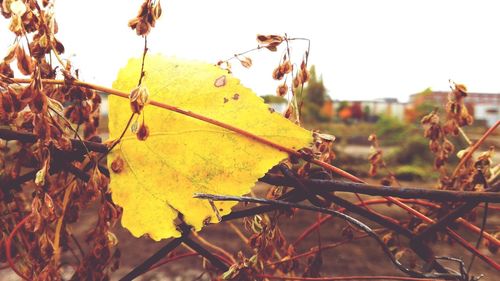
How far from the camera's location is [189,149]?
0.42m

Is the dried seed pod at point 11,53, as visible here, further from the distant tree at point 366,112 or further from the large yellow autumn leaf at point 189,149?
the distant tree at point 366,112

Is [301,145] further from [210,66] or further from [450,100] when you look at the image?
[450,100]

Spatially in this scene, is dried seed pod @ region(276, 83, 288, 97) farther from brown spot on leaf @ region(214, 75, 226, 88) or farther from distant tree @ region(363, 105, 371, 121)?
distant tree @ region(363, 105, 371, 121)

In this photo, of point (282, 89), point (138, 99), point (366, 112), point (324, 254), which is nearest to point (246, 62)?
point (282, 89)

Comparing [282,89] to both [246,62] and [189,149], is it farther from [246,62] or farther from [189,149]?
[189,149]

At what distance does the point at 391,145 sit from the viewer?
325 inches

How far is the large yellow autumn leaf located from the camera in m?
0.40

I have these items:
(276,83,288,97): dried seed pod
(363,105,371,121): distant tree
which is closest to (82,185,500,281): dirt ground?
(276,83,288,97): dried seed pod

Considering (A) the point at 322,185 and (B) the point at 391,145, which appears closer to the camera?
(A) the point at 322,185

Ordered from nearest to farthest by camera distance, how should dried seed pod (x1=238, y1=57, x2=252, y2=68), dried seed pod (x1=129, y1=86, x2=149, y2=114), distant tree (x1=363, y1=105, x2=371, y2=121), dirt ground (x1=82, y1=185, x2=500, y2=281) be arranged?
dried seed pod (x1=129, y1=86, x2=149, y2=114), dried seed pod (x1=238, y1=57, x2=252, y2=68), dirt ground (x1=82, y1=185, x2=500, y2=281), distant tree (x1=363, y1=105, x2=371, y2=121)

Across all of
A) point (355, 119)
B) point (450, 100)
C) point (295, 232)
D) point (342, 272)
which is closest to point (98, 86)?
point (450, 100)

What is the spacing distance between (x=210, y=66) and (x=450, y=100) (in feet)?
1.32

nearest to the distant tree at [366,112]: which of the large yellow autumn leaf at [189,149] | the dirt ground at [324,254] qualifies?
the dirt ground at [324,254]

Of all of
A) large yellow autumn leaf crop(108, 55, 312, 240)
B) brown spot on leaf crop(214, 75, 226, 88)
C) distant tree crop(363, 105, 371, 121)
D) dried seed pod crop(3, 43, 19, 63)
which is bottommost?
distant tree crop(363, 105, 371, 121)
